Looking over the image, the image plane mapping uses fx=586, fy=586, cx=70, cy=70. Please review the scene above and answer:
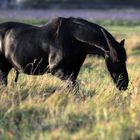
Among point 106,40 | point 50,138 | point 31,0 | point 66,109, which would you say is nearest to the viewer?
point 50,138

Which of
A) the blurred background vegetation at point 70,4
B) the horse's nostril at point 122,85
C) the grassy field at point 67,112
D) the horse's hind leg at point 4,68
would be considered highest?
the grassy field at point 67,112

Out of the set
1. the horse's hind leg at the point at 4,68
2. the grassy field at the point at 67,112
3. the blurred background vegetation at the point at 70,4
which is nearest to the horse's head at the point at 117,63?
the grassy field at the point at 67,112

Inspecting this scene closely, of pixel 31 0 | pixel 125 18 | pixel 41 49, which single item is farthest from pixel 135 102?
pixel 31 0

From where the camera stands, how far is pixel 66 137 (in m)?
6.76

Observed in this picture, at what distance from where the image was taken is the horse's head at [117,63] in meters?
9.44

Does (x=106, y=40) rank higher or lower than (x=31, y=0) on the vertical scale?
higher

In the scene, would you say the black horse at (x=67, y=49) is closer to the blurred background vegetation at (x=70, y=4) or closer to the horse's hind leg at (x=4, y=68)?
the horse's hind leg at (x=4, y=68)

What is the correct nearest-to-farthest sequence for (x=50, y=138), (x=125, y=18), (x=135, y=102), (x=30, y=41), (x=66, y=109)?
(x=50, y=138), (x=66, y=109), (x=135, y=102), (x=30, y=41), (x=125, y=18)

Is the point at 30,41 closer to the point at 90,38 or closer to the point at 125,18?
the point at 90,38

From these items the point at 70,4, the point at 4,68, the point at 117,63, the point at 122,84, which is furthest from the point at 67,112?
the point at 70,4

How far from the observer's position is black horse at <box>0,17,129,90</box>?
31.4ft

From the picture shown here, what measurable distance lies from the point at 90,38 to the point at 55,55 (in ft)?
2.13

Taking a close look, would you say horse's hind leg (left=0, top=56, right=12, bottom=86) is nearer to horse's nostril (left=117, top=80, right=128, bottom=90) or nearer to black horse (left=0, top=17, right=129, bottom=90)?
black horse (left=0, top=17, right=129, bottom=90)

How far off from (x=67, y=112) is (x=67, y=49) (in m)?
2.11
